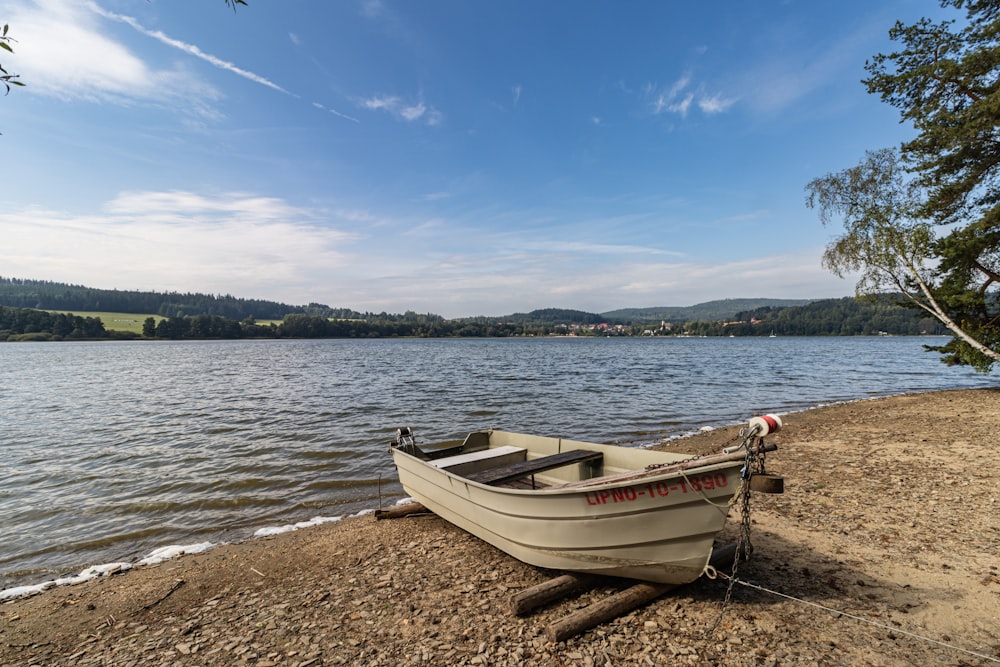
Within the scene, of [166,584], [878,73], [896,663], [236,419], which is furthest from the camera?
[236,419]

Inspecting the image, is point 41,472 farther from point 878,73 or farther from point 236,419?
point 878,73

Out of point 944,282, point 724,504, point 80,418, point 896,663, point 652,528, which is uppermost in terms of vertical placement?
point 944,282

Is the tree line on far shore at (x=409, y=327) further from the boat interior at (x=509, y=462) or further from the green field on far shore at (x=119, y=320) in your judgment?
the boat interior at (x=509, y=462)

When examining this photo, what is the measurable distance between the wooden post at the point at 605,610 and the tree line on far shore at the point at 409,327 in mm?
121069

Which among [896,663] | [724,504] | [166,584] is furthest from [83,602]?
[896,663]

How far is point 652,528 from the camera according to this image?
487cm

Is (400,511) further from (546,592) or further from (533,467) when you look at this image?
(546,592)

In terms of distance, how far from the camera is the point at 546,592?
204 inches

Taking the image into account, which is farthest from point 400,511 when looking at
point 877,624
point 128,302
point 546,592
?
point 128,302

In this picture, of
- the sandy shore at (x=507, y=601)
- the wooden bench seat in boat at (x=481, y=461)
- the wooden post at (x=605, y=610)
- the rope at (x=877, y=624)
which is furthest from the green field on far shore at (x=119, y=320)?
the rope at (x=877, y=624)

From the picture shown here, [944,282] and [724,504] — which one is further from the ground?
[944,282]

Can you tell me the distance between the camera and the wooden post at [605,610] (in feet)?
15.2

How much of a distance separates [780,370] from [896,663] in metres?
46.9

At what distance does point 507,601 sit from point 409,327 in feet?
517
